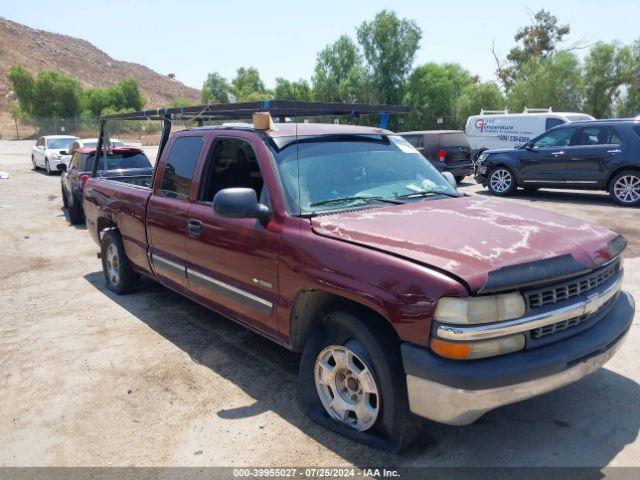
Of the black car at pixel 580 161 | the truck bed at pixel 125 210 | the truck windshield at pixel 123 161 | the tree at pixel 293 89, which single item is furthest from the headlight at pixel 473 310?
the tree at pixel 293 89

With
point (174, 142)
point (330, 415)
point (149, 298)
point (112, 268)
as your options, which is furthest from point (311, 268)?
point (112, 268)

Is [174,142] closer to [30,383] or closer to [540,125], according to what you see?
[30,383]

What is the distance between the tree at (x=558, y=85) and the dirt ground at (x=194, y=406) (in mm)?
28729

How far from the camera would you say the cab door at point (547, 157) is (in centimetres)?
1216

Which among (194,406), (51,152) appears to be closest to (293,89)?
(51,152)

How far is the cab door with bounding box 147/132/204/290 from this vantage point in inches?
178

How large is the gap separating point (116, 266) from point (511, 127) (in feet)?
51.8

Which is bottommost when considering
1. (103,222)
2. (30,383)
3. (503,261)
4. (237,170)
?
(30,383)

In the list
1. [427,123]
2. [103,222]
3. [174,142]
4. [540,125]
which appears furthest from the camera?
[427,123]

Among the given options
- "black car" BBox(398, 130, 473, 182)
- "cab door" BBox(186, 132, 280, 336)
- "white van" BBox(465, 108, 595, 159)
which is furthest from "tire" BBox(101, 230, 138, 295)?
"white van" BBox(465, 108, 595, 159)

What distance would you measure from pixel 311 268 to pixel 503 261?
1106 mm

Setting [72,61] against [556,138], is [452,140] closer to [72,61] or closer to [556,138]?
[556,138]

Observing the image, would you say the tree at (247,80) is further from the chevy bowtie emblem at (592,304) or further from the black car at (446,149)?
the chevy bowtie emblem at (592,304)

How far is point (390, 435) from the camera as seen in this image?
9.53ft
